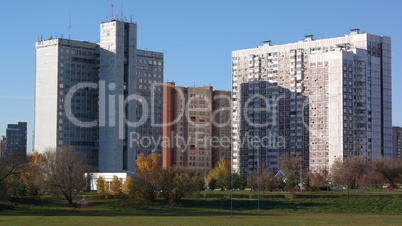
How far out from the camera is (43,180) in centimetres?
12206

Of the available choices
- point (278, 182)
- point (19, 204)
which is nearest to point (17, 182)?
point (19, 204)

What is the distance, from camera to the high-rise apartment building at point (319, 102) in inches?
6949

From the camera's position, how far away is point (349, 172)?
138 metres

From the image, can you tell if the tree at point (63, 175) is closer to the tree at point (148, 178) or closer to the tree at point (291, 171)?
the tree at point (148, 178)

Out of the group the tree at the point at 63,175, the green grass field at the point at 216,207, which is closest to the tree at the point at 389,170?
the green grass field at the point at 216,207

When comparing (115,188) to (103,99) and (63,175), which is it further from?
(103,99)

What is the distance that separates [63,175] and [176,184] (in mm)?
20630

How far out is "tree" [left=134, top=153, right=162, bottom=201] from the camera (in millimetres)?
115000

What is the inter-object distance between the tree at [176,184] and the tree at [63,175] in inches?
595

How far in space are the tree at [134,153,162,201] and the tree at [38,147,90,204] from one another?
10.5 m

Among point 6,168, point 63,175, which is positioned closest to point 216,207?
point 63,175

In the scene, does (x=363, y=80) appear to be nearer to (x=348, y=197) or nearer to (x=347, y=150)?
(x=347, y=150)

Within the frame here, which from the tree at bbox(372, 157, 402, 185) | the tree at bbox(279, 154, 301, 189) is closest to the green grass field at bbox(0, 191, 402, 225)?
the tree at bbox(279, 154, 301, 189)

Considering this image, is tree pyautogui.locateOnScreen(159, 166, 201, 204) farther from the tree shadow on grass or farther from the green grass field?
the green grass field
